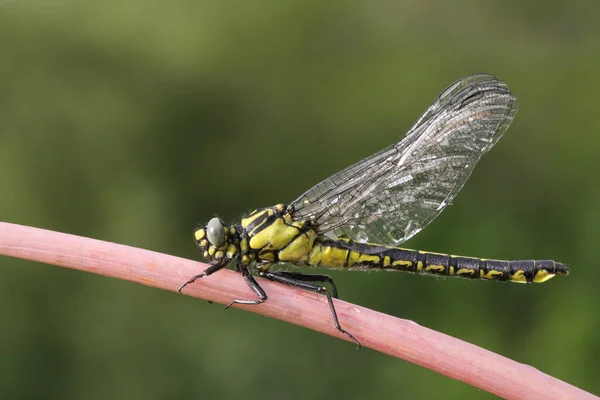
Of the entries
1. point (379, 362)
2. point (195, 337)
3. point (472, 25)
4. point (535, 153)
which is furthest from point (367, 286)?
point (472, 25)

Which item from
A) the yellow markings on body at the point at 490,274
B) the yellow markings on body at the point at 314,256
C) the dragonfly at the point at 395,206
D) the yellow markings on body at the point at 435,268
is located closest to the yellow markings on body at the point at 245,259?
the dragonfly at the point at 395,206

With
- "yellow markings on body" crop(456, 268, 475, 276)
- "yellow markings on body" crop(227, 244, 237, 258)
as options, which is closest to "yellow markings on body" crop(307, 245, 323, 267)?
"yellow markings on body" crop(227, 244, 237, 258)

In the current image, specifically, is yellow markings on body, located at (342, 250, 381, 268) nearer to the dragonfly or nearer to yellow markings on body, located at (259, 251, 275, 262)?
the dragonfly

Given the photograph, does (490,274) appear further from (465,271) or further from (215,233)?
(215,233)

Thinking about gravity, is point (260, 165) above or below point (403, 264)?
below

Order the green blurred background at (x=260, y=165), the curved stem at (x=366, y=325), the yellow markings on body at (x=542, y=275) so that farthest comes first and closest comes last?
the green blurred background at (x=260, y=165) < the yellow markings on body at (x=542, y=275) < the curved stem at (x=366, y=325)

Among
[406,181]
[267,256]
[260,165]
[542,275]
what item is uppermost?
[406,181]

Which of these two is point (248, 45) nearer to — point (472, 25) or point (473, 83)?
point (472, 25)

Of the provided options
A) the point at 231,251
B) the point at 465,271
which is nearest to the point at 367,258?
the point at 465,271

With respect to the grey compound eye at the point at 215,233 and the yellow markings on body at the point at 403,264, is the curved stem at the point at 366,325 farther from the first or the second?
the yellow markings on body at the point at 403,264
